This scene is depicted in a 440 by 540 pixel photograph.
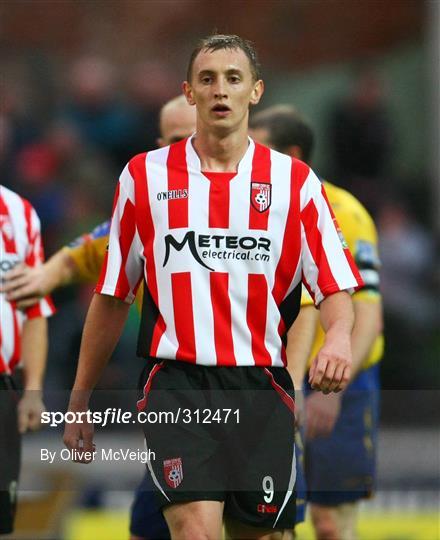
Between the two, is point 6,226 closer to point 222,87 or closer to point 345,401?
point 222,87

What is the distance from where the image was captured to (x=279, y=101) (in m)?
12.0

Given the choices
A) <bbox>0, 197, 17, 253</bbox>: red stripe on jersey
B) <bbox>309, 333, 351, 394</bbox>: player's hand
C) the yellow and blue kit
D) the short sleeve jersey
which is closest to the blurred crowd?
the yellow and blue kit

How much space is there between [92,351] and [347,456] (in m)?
2.39

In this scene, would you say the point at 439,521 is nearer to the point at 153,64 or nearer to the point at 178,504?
the point at 178,504

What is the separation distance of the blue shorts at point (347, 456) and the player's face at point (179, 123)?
169 centimetres

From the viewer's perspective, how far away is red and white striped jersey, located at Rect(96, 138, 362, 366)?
4.53 metres

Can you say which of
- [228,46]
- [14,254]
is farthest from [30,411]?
[228,46]

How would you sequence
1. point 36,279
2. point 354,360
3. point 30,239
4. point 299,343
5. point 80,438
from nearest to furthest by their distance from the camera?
point 80,438, point 299,343, point 36,279, point 30,239, point 354,360

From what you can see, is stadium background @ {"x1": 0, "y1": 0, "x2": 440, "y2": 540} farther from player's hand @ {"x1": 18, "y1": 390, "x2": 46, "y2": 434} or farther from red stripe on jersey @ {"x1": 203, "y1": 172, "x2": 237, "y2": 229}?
red stripe on jersey @ {"x1": 203, "y1": 172, "x2": 237, "y2": 229}

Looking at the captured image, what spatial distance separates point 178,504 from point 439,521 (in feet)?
13.7

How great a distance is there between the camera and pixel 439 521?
829 cm

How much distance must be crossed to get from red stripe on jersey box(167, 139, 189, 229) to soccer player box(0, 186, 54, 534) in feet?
4.11

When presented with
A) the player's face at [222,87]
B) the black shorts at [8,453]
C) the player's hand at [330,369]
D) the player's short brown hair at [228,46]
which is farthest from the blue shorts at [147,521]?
the player's short brown hair at [228,46]

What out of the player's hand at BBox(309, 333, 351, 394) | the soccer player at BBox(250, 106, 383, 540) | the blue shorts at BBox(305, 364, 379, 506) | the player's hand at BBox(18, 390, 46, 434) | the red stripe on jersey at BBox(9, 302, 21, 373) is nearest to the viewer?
the player's hand at BBox(309, 333, 351, 394)
